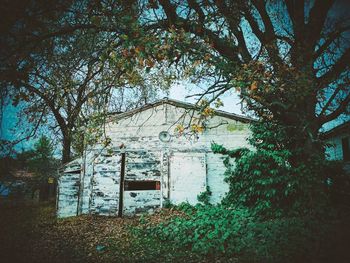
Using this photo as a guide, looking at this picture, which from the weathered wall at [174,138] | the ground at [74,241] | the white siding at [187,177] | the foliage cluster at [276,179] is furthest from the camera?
the weathered wall at [174,138]

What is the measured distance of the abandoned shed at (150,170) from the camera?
11.1 m

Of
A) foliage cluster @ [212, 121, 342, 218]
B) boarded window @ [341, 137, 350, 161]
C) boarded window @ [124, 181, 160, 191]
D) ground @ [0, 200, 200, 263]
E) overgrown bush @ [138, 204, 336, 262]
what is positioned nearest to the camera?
overgrown bush @ [138, 204, 336, 262]

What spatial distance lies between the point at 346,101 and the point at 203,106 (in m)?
5.24

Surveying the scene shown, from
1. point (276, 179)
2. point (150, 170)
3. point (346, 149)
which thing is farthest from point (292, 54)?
point (346, 149)

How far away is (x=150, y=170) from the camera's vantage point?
37.5 ft

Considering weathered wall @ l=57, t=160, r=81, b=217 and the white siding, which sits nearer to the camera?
the white siding

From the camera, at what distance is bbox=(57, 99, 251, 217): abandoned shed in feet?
36.3

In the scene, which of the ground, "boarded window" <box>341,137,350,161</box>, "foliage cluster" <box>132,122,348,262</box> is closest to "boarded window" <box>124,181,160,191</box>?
the ground

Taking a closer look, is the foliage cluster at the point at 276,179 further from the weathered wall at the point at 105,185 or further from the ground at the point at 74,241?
the weathered wall at the point at 105,185

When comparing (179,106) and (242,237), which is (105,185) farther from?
(242,237)

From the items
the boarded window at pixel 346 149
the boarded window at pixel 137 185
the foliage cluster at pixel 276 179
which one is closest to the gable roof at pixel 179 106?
the foliage cluster at pixel 276 179

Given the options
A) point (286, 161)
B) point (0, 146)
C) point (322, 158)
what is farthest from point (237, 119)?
point (0, 146)

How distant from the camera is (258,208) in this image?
8.37 m

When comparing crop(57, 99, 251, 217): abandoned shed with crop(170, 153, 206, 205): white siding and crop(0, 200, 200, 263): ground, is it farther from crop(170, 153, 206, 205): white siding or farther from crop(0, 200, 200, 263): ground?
crop(0, 200, 200, 263): ground
